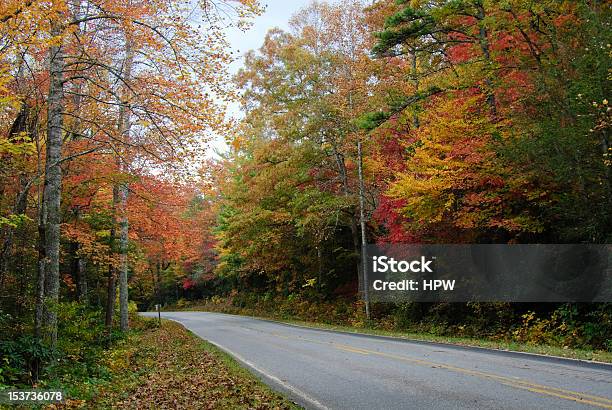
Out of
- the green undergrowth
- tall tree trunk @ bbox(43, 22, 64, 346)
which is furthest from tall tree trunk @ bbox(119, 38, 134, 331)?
the green undergrowth

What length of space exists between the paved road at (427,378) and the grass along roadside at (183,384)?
53 centimetres

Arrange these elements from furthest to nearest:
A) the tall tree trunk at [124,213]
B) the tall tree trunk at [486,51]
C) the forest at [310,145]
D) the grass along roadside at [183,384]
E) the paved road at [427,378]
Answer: the tall tree trunk at [486,51] → the tall tree trunk at [124,213] → the forest at [310,145] → the grass along roadside at [183,384] → the paved road at [427,378]

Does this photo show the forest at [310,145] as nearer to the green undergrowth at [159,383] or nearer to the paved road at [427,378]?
the green undergrowth at [159,383]

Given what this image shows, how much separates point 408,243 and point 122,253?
35.2 feet

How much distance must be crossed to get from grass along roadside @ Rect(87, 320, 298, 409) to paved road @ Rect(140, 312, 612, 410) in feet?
1.73

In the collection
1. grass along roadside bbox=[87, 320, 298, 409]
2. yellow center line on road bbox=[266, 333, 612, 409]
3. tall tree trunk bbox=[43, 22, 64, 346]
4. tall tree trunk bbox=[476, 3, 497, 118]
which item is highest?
tall tree trunk bbox=[476, 3, 497, 118]


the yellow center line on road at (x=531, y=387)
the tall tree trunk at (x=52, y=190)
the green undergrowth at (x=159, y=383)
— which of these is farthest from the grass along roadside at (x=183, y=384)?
the yellow center line on road at (x=531, y=387)

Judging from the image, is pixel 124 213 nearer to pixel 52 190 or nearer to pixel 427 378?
pixel 52 190

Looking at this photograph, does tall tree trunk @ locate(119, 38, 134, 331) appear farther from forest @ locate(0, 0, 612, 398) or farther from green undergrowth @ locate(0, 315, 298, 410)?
green undergrowth @ locate(0, 315, 298, 410)

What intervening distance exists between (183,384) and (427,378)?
14.3 ft

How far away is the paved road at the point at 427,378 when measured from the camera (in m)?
6.37

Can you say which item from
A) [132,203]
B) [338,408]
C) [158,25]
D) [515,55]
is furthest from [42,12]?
[515,55]

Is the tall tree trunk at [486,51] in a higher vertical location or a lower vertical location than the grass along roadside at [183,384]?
higher

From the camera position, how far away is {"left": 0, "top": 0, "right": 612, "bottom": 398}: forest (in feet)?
28.3
